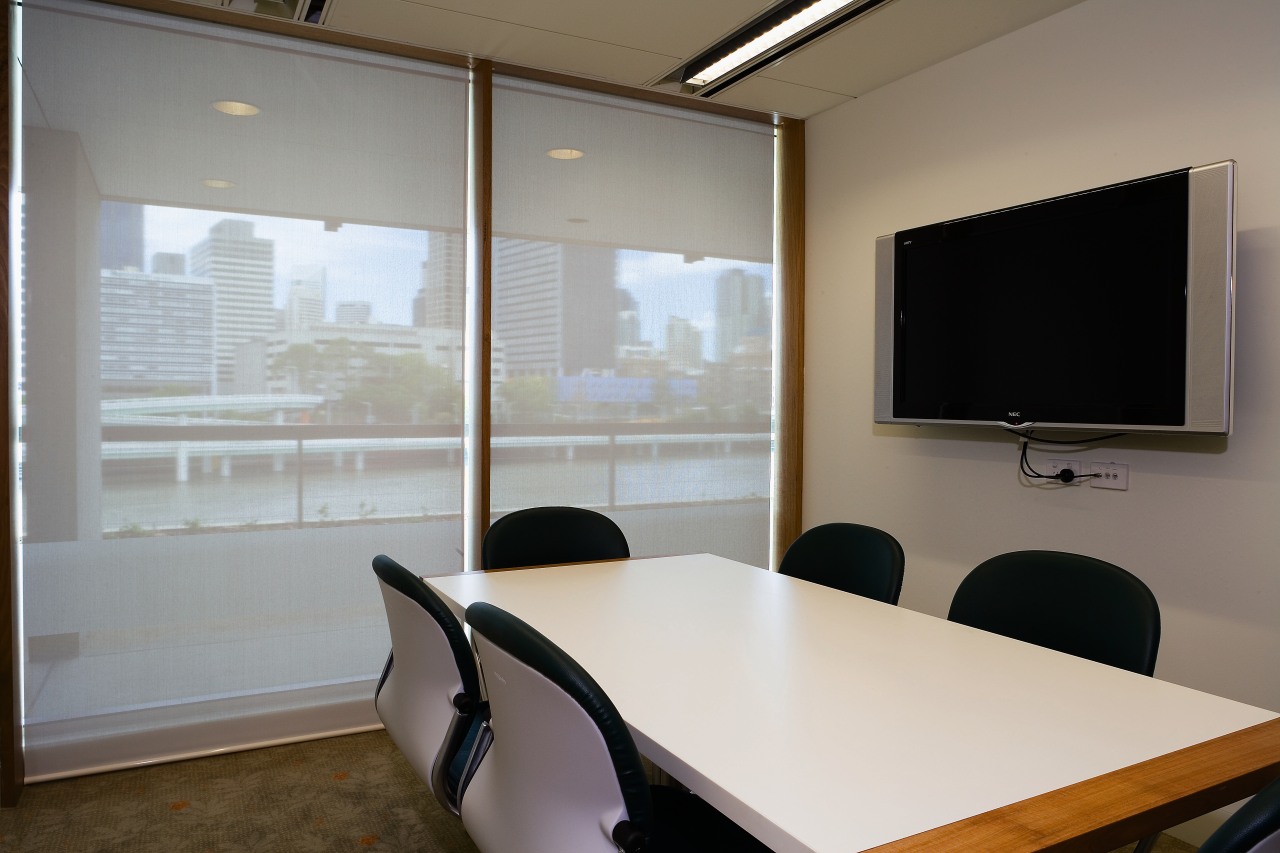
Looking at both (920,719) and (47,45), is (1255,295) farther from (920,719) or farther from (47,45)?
(47,45)

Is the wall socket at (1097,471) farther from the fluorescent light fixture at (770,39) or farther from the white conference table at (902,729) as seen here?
the fluorescent light fixture at (770,39)

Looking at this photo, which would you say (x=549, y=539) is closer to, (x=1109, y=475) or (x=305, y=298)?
(x=305, y=298)

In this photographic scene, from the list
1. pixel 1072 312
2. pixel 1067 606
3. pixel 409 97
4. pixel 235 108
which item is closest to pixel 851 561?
pixel 1067 606

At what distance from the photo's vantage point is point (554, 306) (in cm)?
432

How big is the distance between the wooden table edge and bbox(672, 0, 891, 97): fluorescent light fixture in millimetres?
2724

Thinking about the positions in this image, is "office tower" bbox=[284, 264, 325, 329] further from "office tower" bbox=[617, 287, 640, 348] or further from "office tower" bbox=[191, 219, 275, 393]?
"office tower" bbox=[617, 287, 640, 348]

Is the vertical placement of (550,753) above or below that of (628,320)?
below

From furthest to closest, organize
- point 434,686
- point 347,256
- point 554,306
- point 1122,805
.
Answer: point 554,306, point 347,256, point 434,686, point 1122,805

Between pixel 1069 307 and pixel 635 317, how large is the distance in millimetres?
2011

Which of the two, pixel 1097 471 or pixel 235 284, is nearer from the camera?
pixel 1097 471

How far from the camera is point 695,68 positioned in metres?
3.98

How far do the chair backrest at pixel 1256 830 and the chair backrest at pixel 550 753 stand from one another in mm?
793

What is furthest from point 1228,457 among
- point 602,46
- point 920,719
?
point 602,46

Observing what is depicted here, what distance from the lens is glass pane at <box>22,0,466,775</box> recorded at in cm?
342
